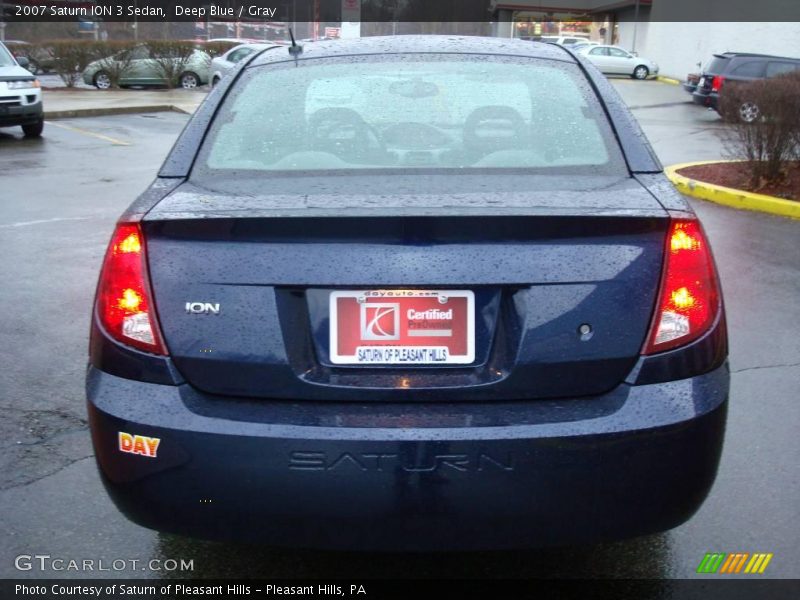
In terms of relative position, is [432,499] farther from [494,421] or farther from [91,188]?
[91,188]

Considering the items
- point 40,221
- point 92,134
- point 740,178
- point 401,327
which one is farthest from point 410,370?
point 92,134

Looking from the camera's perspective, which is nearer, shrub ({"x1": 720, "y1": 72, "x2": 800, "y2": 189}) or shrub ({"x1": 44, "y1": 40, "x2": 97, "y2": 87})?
shrub ({"x1": 720, "y1": 72, "x2": 800, "y2": 189})

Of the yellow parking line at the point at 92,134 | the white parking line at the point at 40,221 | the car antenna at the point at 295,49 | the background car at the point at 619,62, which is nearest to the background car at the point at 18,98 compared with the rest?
the yellow parking line at the point at 92,134

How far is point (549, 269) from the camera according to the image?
2564 millimetres

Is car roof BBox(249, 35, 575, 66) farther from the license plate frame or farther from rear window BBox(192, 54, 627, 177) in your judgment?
the license plate frame

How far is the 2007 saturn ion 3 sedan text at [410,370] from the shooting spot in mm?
2506

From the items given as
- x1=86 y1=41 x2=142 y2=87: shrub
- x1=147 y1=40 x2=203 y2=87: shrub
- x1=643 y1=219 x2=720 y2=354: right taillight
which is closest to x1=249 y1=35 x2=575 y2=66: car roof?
x1=643 y1=219 x2=720 y2=354: right taillight

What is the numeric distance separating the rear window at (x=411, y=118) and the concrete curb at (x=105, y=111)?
18.1m

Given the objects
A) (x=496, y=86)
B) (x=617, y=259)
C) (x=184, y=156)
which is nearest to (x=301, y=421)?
(x=617, y=259)

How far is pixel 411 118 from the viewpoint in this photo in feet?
11.5

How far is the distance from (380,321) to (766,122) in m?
8.83

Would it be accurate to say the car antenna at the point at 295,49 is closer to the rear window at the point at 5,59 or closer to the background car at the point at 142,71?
the rear window at the point at 5,59

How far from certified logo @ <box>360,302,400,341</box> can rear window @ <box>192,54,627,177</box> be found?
73 cm

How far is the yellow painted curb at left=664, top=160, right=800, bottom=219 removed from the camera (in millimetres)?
9859
